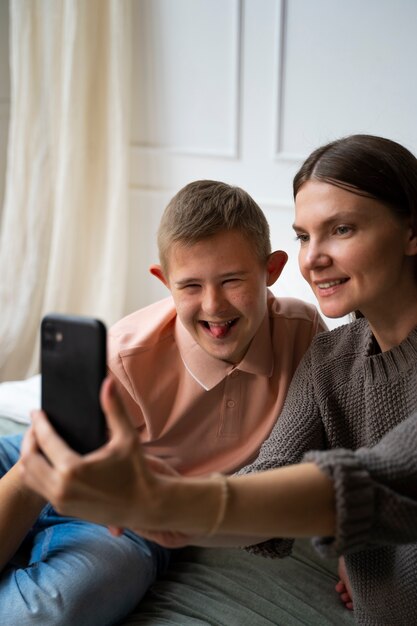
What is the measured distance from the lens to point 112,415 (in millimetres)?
757

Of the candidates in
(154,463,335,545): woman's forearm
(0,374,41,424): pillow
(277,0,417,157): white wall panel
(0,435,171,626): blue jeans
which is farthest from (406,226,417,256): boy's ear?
(277,0,417,157): white wall panel

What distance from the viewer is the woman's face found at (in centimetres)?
117

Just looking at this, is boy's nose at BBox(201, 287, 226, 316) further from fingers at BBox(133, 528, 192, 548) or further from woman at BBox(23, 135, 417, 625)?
fingers at BBox(133, 528, 192, 548)

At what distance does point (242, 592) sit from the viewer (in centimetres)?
145

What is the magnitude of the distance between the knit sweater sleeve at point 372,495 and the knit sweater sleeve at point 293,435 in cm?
28

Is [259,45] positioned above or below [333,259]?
above

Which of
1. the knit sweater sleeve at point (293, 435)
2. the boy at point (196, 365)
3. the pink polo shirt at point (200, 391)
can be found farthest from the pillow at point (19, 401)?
the knit sweater sleeve at point (293, 435)

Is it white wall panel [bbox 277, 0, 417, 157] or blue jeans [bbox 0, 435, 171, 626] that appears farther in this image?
white wall panel [bbox 277, 0, 417, 157]

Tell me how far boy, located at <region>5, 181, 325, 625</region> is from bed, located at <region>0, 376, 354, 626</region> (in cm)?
5

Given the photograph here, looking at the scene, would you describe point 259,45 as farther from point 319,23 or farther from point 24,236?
point 24,236

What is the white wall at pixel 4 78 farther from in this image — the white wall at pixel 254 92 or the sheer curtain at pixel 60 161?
the sheer curtain at pixel 60 161

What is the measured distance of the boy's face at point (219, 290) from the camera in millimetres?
1351

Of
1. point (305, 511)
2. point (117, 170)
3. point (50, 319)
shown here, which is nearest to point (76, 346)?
point (50, 319)

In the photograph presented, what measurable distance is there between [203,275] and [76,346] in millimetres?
529
